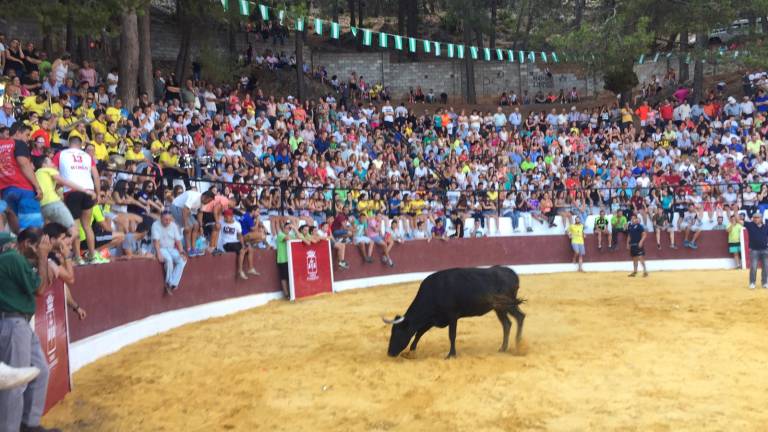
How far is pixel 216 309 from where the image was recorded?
A: 15023 mm

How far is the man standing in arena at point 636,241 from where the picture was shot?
21.5 metres

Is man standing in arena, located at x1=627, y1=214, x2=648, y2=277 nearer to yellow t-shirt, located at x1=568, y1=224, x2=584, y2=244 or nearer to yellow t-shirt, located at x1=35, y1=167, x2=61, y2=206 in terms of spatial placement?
yellow t-shirt, located at x1=568, y1=224, x2=584, y2=244

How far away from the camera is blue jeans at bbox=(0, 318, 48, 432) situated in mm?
6301

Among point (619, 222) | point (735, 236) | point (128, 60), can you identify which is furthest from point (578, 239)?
point (128, 60)

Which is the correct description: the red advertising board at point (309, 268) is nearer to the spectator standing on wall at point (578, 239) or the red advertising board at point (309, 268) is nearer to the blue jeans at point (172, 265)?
the blue jeans at point (172, 265)

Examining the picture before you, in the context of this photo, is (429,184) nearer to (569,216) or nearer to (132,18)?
(569,216)

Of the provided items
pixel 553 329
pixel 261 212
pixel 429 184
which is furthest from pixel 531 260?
pixel 553 329

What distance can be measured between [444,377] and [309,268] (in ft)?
28.8

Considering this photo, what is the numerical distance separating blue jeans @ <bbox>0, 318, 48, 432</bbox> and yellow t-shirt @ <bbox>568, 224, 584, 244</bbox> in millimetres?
18452

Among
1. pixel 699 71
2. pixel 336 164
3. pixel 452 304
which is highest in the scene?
pixel 699 71

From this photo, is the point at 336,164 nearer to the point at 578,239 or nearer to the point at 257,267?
the point at 578,239

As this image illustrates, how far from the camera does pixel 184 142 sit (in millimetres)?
18953

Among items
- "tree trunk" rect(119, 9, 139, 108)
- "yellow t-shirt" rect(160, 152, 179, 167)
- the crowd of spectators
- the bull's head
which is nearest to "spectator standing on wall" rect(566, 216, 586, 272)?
the crowd of spectators

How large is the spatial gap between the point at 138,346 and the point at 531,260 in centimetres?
1459
